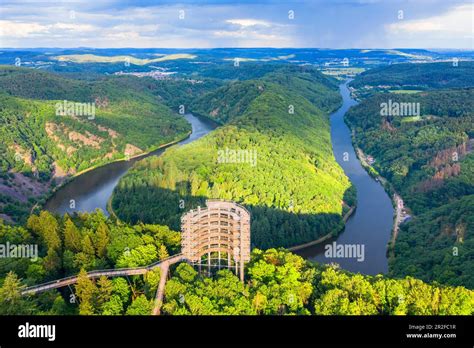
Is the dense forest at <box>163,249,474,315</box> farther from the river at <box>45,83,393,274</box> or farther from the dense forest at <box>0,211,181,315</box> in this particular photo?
the river at <box>45,83,393,274</box>

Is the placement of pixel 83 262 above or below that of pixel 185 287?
above

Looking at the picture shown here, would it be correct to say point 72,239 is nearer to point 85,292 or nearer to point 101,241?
point 101,241

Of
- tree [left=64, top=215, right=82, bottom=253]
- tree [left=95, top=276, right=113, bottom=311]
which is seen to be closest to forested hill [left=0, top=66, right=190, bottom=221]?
tree [left=64, top=215, right=82, bottom=253]

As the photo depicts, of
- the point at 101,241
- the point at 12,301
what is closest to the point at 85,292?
the point at 12,301

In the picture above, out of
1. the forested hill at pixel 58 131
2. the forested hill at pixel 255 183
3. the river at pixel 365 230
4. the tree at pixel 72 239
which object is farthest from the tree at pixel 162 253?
the forested hill at pixel 58 131

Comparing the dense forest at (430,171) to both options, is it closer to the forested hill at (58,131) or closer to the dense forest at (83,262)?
the dense forest at (83,262)
